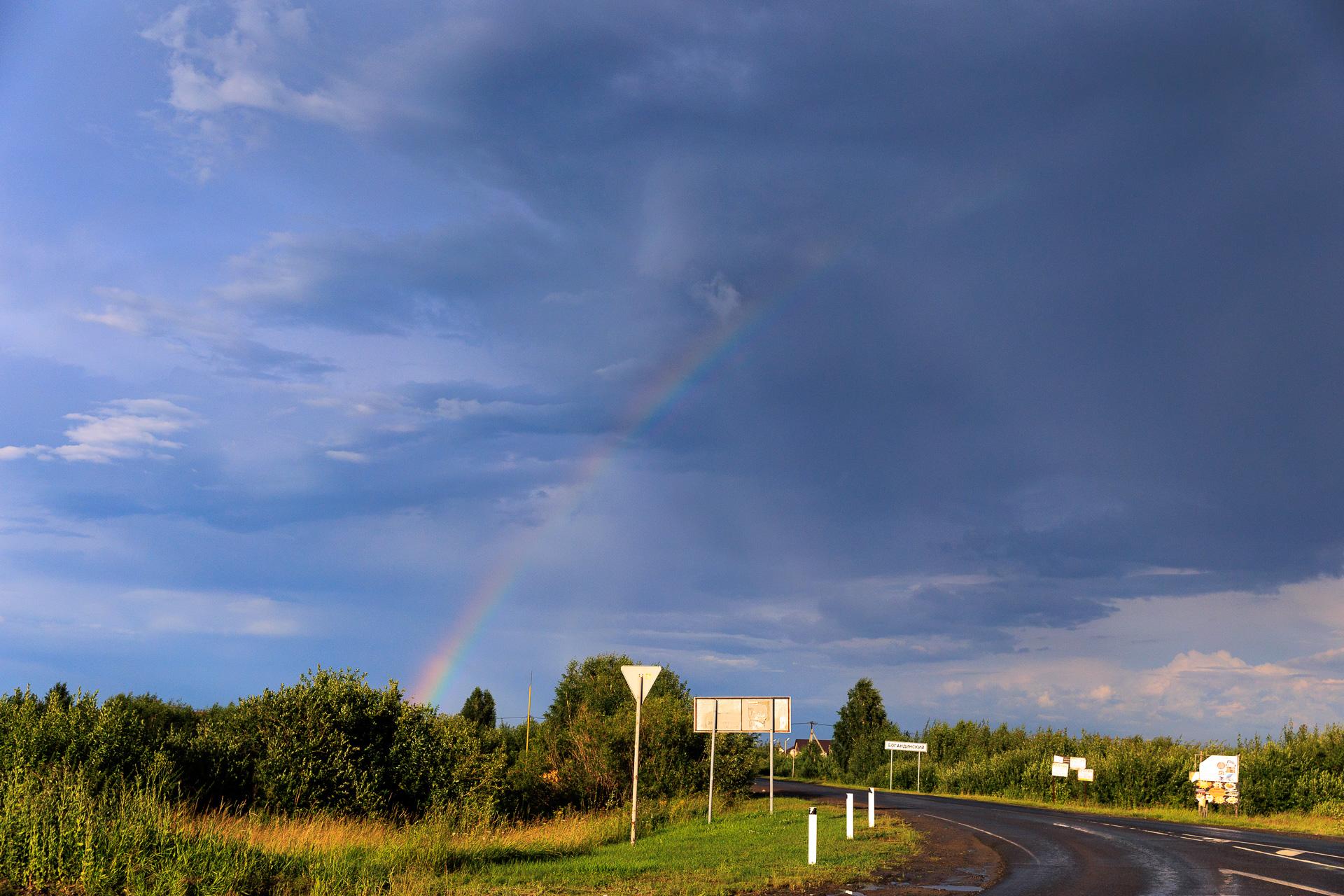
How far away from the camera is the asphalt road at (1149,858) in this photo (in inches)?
633

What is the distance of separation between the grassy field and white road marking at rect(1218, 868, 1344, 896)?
20.2ft

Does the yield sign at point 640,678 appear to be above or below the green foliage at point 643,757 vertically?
above

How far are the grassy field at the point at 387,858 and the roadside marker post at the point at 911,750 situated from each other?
110ft

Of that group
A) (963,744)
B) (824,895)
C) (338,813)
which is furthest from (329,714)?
(963,744)

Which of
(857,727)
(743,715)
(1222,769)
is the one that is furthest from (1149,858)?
(857,727)

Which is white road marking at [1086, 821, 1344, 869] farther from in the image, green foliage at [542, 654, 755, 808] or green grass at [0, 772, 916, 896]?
green foliage at [542, 654, 755, 808]

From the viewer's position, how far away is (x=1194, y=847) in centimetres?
2378

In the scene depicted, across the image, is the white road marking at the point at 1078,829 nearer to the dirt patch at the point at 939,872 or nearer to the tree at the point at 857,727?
the dirt patch at the point at 939,872

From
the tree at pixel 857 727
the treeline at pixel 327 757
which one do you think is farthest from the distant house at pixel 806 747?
the treeline at pixel 327 757

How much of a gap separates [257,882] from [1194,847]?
21053mm

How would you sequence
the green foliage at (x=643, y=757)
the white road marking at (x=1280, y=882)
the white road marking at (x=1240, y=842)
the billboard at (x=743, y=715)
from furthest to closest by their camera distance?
the green foliage at (x=643, y=757) < the billboard at (x=743, y=715) < the white road marking at (x=1240, y=842) < the white road marking at (x=1280, y=882)

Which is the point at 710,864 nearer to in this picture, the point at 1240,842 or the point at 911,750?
the point at 1240,842

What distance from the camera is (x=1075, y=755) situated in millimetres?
61625

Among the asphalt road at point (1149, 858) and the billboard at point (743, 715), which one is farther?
the billboard at point (743, 715)
